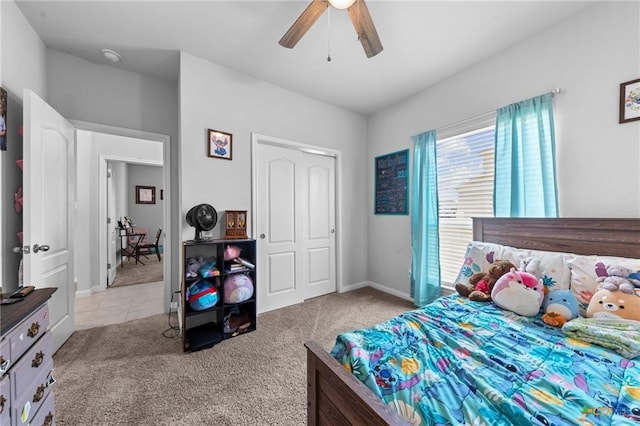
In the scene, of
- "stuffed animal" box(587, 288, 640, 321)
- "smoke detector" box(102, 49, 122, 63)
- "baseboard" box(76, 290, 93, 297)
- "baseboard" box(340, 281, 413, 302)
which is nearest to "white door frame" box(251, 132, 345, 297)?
"baseboard" box(340, 281, 413, 302)

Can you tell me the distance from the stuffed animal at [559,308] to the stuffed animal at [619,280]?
18 cm

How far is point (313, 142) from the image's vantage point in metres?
3.35

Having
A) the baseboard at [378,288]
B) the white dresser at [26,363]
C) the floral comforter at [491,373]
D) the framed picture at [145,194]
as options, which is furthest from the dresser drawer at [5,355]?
the framed picture at [145,194]

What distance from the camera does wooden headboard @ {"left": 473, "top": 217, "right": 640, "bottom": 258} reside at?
1645 millimetres

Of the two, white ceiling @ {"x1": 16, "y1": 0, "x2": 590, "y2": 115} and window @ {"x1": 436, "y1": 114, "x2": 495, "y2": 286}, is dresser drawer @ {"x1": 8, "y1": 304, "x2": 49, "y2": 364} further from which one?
window @ {"x1": 436, "y1": 114, "x2": 495, "y2": 286}

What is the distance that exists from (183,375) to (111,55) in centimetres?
298

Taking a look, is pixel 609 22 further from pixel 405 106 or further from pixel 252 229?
pixel 252 229

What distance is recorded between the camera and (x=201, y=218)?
7.45 feet

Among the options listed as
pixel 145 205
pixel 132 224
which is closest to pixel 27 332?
pixel 132 224

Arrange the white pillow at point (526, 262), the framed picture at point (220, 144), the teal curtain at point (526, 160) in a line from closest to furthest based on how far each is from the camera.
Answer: the white pillow at point (526, 262), the teal curtain at point (526, 160), the framed picture at point (220, 144)

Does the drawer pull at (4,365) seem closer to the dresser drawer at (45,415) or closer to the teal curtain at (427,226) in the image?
the dresser drawer at (45,415)

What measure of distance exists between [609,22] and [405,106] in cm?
179

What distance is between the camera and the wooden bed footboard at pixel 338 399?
771mm

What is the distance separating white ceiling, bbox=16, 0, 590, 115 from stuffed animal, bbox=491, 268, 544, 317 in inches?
79.7
